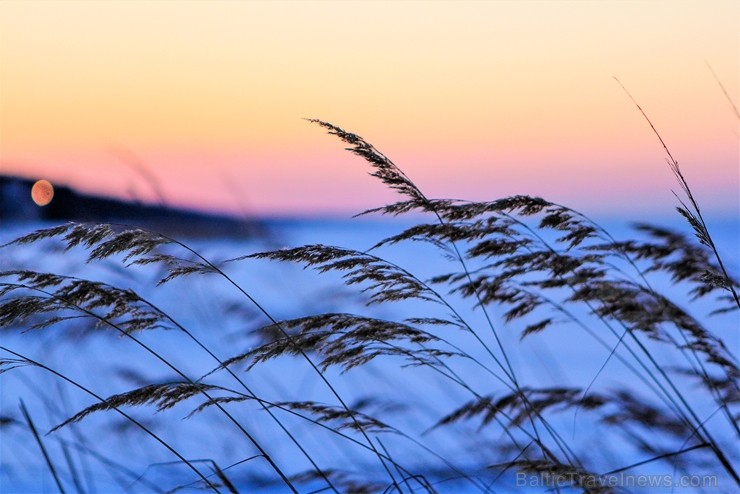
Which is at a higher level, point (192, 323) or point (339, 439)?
point (192, 323)

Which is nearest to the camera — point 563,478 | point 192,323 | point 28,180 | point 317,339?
point 563,478

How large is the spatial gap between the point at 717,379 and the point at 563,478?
2.73 feet

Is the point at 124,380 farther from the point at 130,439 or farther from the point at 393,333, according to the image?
the point at 393,333

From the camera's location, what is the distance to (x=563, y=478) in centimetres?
195

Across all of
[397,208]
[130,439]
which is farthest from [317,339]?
[130,439]

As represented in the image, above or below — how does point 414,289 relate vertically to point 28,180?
below

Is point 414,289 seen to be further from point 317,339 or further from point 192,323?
point 192,323

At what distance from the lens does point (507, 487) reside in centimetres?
285

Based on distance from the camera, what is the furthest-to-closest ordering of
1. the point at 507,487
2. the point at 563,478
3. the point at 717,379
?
the point at 507,487 < the point at 717,379 < the point at 563,478

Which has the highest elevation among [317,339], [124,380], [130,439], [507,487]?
[317,339]

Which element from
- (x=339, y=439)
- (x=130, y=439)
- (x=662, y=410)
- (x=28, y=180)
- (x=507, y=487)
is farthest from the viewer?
(x=28, y=180)

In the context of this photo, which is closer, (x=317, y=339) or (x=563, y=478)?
(x=563, y=478)

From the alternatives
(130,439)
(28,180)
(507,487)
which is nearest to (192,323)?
(130,439)

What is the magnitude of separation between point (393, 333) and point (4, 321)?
0.96m
